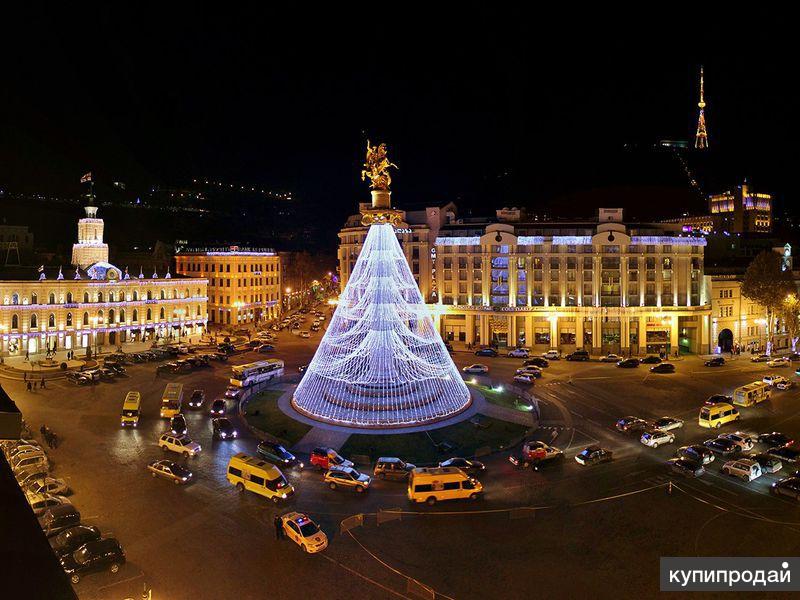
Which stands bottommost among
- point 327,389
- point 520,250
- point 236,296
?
point 327,389

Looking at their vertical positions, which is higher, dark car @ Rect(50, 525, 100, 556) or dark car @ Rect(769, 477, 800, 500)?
dark car @ Rect(50, 525, 100, 556)

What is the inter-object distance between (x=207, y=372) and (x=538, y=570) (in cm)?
4173

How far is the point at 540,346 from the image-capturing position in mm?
69375

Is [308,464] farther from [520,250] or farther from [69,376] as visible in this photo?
[520,250]

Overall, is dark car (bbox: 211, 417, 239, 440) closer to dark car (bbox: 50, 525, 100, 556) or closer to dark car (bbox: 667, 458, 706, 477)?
dark car (bbox: 50, 525, 100, 556)

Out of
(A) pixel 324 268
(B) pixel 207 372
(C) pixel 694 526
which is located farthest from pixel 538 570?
(A) pixel 324 268

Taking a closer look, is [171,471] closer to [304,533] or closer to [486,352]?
[304,533]

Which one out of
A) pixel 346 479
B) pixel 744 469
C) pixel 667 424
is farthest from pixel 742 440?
pixel 346 479

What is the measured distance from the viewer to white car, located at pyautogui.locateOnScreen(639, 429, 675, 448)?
31.9 m

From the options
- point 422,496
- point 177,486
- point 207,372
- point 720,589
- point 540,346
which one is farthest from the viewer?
point 540,346

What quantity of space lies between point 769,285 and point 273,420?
2273 inches

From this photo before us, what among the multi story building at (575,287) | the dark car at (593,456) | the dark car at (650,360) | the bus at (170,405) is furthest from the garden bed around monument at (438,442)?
the multi story building at (575,287)

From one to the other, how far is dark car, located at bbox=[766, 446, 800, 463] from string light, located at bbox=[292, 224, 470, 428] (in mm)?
17847

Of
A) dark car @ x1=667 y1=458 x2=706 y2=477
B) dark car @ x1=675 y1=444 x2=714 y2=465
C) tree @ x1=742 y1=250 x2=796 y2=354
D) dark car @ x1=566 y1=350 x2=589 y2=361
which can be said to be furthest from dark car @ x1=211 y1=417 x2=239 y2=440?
tree @ x1=742 y1=250 x2=796 y2=354
